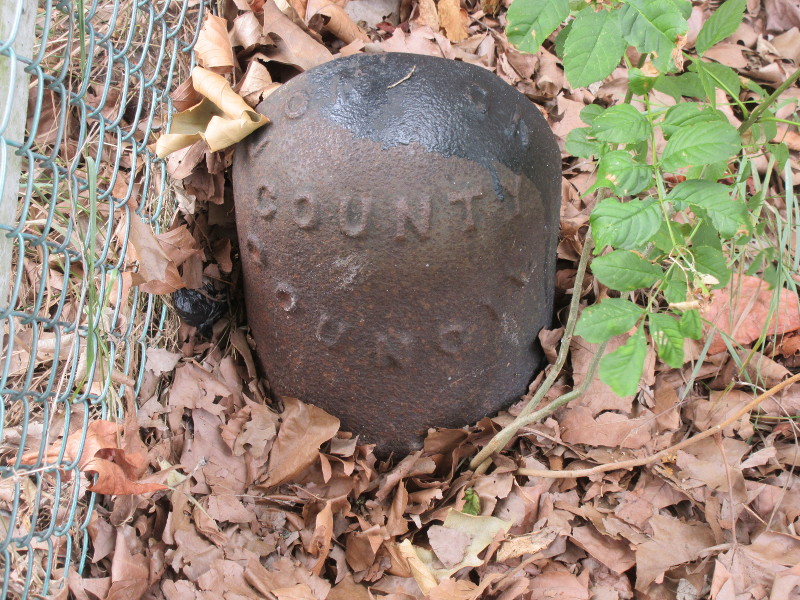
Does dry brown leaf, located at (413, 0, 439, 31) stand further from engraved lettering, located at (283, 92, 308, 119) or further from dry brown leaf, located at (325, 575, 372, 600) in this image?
dry brown leaf, located at (325, 575, 372, 600)

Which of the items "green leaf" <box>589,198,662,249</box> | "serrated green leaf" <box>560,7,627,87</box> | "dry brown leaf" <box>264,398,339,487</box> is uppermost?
"serrated green leaf" <box>560,7,627,87</box>

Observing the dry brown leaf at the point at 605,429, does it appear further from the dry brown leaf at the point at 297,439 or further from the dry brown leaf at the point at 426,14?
the dry brown leaf at the point at 426,14

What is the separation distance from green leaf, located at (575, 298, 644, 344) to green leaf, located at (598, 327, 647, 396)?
3cm

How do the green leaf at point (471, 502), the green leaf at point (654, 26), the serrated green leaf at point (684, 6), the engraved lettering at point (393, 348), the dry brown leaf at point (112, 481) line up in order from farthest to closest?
the green leaf at point (471, 502) → the engraved lettering at point (393, 348) → the dry brown leaf at point (112, 481) → the serrated green leaf at point (684, 6) → the green leaf at point (654, 26)

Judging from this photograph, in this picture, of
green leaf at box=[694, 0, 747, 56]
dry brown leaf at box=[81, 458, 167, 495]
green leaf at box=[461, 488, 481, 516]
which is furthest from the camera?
green leaf at box=[461, 488, 481, 516]

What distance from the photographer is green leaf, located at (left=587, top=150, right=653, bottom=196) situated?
49.8 inches

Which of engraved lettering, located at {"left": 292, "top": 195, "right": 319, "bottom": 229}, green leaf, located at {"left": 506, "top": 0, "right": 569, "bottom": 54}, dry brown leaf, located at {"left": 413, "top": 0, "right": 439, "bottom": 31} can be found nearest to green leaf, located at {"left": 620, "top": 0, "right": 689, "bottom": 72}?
green leaf, located at {"left": 506, "top": 0, "right": 569, "bottom": 54}

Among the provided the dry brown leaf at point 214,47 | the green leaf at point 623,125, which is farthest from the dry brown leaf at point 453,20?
the green leaf at point 623,125

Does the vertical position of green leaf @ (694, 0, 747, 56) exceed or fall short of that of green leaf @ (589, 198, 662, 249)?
it exceeds it

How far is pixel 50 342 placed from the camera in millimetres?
1932

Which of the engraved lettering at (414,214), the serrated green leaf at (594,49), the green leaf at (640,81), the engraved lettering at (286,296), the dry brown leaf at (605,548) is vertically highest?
the serrated green leaf at (594,49)

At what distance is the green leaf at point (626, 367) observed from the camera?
1.24 m

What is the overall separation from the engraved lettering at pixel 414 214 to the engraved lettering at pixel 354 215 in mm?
70

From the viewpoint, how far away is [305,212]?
1595 mm
